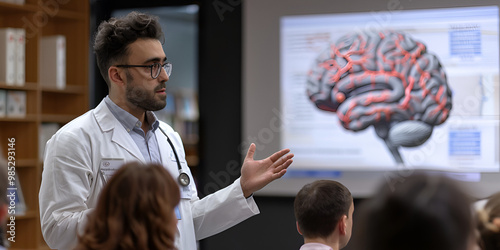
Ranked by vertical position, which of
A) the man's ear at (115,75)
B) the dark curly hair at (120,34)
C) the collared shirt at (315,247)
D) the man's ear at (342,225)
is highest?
the dark curly hair at (120,34)

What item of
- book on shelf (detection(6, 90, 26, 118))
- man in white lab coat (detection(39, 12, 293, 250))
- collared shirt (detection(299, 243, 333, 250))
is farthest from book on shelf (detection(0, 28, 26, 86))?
collared shirt (detection(299, 243, 333, 250))

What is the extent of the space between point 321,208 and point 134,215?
1.10 meters

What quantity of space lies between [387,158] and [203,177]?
52.7 inches

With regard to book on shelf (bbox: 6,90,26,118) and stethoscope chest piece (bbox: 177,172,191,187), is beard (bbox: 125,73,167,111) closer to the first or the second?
stethoscope chest piece (bbox: 177,172,191,187)

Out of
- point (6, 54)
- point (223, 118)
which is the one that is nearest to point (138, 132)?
point (223, 118)

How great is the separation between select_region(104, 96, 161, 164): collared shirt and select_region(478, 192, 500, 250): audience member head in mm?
1223

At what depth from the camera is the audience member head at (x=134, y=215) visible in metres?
1.31

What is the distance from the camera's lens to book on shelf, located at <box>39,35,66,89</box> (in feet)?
15.3

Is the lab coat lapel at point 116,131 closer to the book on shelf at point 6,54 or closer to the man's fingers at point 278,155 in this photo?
the man's fingers at point 278,155

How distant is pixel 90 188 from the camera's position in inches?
82.5

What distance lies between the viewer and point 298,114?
169 inches

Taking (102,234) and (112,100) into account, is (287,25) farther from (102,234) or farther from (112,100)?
(102,234)

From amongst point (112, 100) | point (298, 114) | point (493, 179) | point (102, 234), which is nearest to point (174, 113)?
point (298, 114)

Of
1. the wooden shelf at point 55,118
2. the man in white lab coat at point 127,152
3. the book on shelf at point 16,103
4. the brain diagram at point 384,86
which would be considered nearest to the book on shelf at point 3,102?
the book on shelf at point 16,103
